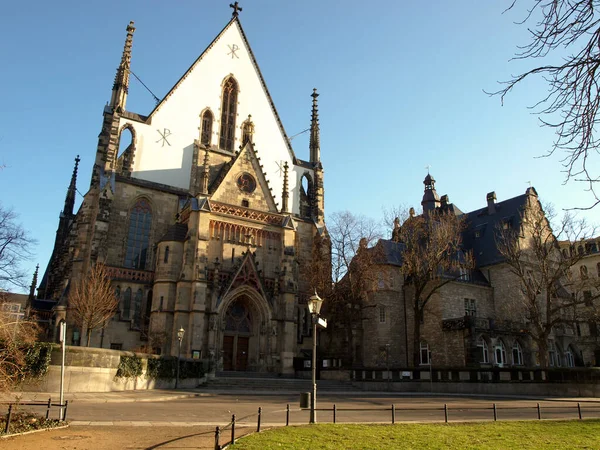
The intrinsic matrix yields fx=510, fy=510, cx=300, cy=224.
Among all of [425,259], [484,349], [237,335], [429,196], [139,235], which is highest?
[429,196]

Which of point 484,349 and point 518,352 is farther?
point 518,352

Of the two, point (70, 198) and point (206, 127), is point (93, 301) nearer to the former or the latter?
point (206, 127)

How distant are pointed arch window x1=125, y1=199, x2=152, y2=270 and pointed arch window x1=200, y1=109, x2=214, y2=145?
25.7 feet

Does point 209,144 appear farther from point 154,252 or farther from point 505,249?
point 505,249

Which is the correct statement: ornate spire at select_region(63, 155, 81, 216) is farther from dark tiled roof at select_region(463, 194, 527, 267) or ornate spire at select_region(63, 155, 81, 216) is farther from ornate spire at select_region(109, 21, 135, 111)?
dark tiled roof at select_region(463, 194, 527, 267)

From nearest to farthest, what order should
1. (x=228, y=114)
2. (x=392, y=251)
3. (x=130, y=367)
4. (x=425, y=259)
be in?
(x=130, y=367) → (x=425, y=259) → (x=228, y=114) → (x=392, y=251)

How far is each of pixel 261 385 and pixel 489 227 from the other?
30.4 m

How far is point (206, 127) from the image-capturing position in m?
43.4

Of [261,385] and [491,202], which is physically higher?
[491,202]

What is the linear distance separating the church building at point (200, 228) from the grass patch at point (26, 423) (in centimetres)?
2024

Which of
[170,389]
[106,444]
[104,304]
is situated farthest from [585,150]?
[104,304]

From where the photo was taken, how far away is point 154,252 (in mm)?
37375

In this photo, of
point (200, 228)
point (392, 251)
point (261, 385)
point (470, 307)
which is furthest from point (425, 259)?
point (200, 228)

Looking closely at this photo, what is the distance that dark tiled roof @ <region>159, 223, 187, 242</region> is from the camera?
35.4 m
